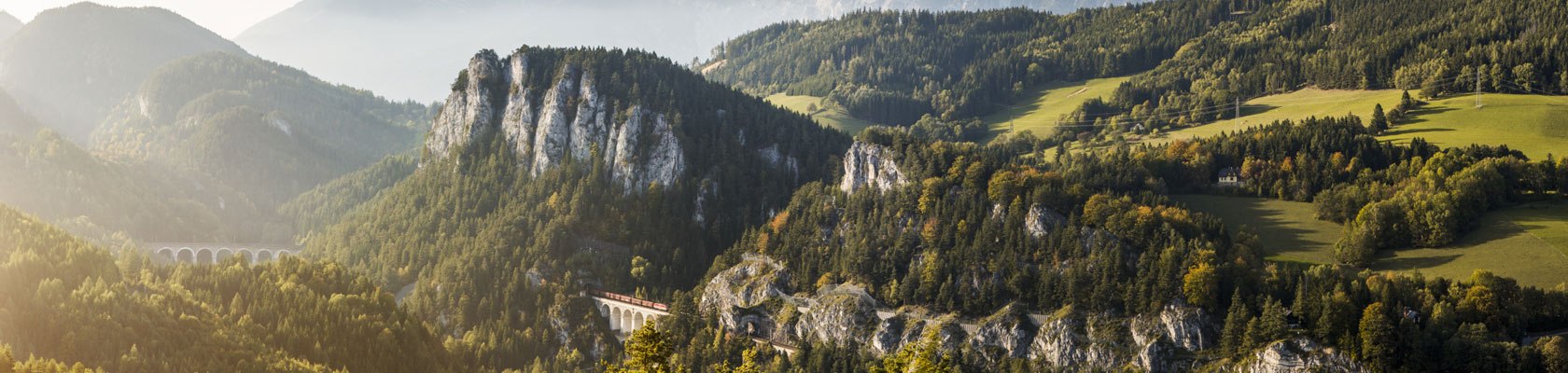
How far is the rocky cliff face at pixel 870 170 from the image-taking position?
14379cm

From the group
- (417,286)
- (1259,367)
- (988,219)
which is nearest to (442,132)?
(417,286)

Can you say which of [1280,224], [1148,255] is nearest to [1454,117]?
[1280,224]

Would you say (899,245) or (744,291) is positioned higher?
(899,245)

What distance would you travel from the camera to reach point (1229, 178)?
483 feet

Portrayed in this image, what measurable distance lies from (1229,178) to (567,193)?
8135 cm

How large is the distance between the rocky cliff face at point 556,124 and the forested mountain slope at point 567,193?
213mm

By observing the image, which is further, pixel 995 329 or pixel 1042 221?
pixel 1042 221

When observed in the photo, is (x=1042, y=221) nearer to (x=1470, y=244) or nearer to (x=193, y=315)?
(x=1470, y=244)

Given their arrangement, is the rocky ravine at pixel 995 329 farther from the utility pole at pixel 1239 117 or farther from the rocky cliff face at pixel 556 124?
the utility pole at pixel 1239 117

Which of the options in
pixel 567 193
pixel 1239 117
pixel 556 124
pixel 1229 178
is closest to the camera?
pixel 1229 178

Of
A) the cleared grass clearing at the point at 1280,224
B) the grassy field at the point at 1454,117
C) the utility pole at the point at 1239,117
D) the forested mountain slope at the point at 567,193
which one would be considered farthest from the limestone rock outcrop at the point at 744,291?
the grassy field at the point at 1454,117

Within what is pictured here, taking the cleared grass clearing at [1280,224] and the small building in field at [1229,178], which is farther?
the small building in field at [1229,178]

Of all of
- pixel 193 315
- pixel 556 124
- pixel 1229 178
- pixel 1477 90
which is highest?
pixel 556 124

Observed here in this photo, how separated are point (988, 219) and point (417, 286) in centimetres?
7014
